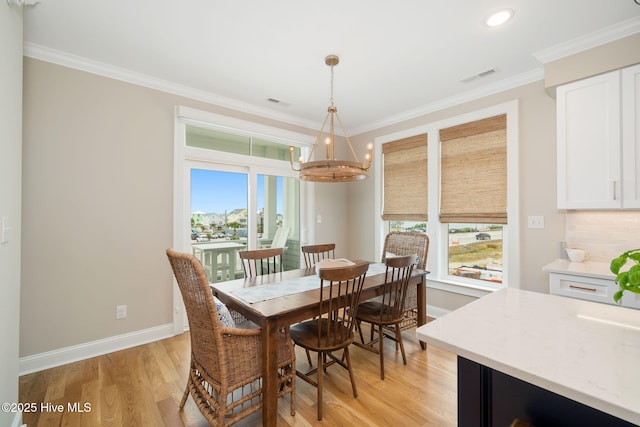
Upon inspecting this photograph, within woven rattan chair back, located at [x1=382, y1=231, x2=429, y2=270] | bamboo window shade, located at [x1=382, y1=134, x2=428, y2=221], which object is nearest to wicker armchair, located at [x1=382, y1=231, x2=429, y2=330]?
woven rattan chair back, located at [x1=382, y1=231, x2=429, y2=270]

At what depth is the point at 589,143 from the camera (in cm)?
234

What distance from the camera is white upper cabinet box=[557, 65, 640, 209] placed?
2160 millimetres

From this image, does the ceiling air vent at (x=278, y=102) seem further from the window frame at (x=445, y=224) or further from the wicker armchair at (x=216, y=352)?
the wicker armchair at (x=216, y=352)

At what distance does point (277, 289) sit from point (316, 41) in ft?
6.79

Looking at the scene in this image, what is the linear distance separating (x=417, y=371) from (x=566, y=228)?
6.43ft


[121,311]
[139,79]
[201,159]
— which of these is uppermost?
[139,79]

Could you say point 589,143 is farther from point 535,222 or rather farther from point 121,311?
point 121,311

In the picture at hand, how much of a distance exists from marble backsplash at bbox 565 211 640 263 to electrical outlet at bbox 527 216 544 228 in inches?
7.9

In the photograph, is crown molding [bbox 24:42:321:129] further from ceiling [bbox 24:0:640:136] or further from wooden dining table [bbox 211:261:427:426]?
wooden dining table [bbox 211:261:427:426]

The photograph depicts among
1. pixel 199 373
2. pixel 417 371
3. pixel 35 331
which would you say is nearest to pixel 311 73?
pixel 199 373

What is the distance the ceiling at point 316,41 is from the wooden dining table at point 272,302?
6.69 feet

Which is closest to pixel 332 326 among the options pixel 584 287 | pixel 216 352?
pixel 216 352

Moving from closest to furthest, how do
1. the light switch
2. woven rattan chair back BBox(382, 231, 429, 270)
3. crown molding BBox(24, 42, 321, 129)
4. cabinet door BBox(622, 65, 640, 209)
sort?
the light switch < cabinet door BBox(622, 65, 640, 209) < crown molding BBox(24, 42, 321, 129) < woven rattan chair back BBox(382, 231, 429, 270)

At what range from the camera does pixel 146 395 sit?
6.88ft
